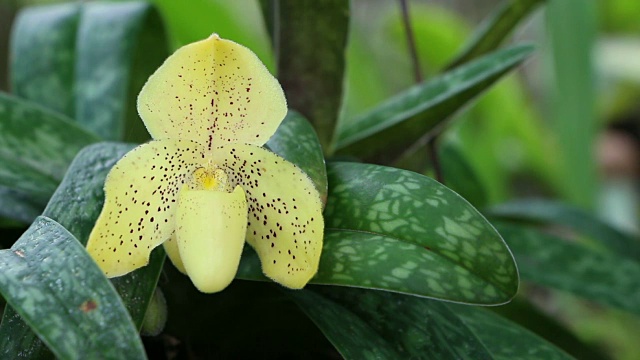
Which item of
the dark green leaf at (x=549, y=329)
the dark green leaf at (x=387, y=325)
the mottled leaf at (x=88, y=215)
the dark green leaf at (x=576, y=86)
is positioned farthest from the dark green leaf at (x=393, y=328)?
the dark green leaf at (x=576, y=86)

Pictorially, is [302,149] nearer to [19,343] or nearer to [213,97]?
[213,97]

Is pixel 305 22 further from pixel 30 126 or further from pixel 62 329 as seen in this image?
pixel 62 329

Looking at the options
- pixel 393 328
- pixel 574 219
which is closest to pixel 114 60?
pixel 393 328

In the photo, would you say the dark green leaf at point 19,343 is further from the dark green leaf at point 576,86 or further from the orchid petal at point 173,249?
the dark green leaf at point 576,86

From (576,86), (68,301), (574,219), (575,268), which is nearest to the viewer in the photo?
(68,301)

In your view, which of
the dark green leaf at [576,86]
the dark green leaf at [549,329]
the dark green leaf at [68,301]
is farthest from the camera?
the dark green leaf at [576,86]

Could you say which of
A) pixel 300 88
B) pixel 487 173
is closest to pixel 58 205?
pixel 300 88
